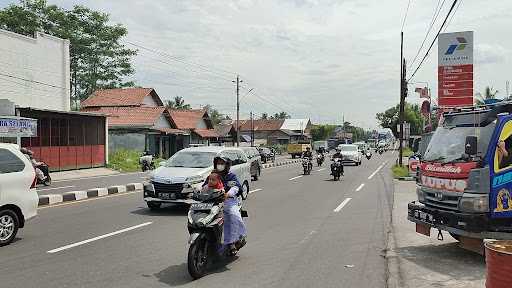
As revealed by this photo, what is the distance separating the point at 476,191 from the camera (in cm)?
710

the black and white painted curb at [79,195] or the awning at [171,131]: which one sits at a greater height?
the awning at [171,131]

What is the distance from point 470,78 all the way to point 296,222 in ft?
40.8

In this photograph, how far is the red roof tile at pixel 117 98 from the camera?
51406 mm

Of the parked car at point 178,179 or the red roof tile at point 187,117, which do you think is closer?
the parked car at point 178,179

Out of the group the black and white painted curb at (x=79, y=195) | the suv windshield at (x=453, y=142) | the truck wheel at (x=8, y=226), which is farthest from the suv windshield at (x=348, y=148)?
the truck wheel at (x=8, y=226)

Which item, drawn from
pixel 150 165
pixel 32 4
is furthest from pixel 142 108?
pixel 150 165

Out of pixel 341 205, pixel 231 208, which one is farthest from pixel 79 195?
pixel 231 208

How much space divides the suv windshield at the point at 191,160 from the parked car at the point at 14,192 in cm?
460

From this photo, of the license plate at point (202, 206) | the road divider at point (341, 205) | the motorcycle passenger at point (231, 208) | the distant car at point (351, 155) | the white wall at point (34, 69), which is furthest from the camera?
the distant car at point (351, 155)

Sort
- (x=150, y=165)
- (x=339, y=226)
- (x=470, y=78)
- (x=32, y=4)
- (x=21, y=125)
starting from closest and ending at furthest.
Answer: (x=339, y=226) < (x=470, y=78) < (x=21, y=125) < (x=150, y=165) < (x=32, y=4)

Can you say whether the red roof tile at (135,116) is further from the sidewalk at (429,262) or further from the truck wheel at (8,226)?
the sidewalk at (429,262)

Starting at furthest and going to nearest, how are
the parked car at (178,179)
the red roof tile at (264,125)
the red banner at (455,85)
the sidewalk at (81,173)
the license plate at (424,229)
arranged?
the red roof tile at (264,125)
the sidewalk at (81,173)
the red banner at (455,85)
the parked car at (178,179)
the license plate at (424,229)

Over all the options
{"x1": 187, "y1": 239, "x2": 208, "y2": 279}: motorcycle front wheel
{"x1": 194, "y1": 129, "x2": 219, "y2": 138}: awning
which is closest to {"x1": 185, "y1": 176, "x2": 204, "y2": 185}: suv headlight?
{"x1": 187, "y1": 239, "x2": 208, "y2": 279}: motorcycle front wheel

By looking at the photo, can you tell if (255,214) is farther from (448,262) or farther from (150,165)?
(150,165)
